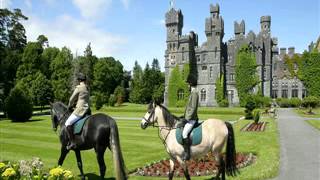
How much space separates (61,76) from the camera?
2680 inches

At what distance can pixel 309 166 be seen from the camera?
41.1 feet

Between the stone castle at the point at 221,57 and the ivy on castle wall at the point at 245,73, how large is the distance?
1.05 m

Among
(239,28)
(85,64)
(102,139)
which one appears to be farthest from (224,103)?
(102,139)

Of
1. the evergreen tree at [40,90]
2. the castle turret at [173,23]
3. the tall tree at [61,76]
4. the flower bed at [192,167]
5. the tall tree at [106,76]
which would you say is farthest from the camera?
the tall tree at [106,76]

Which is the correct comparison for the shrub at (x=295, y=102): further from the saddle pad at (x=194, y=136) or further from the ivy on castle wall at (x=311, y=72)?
the saddle pad at (x=194, y=136)

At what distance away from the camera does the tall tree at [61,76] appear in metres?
64.0

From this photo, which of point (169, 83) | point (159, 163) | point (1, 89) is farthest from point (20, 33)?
point (159, 163)

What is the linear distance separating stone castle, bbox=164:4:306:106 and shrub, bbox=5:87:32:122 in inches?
1315

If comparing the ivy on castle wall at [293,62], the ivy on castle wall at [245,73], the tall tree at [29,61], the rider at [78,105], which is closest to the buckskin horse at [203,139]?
the rider at [78,105]

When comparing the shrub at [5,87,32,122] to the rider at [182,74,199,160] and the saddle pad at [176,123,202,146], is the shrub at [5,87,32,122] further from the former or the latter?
the rider at [182,74,199,160]

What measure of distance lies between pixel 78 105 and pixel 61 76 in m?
60.4

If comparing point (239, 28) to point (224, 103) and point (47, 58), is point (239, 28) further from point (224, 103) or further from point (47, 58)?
point (47, 58)

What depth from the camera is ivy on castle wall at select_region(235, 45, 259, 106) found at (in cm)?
6216

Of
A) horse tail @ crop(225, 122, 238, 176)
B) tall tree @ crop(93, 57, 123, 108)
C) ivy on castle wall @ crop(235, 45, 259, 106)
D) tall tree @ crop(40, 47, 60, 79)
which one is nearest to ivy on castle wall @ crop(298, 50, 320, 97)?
ivy on castle wall @ crop(235, 45, 259, 106)
